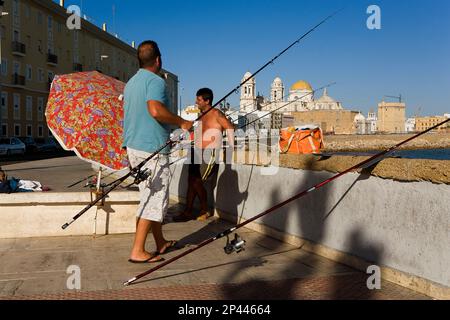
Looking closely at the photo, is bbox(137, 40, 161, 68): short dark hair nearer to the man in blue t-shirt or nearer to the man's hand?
the man in blue t-shirt

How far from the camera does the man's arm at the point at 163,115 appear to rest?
4.73 meters

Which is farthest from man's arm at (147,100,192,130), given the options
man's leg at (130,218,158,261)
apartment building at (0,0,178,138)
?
apartment building at (0,0,178,138)

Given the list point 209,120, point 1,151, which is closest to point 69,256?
point 209,120

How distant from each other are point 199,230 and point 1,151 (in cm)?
3322

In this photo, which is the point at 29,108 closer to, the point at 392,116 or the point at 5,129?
the point at 5,129

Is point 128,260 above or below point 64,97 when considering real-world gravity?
below

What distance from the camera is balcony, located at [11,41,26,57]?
48.9 meters

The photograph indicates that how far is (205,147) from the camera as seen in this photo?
7391 mm

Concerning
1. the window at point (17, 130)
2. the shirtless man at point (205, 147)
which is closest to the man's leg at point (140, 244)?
the shirtless man at point (205, 147)

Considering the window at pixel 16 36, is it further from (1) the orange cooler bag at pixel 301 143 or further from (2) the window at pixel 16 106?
(1) the orange cooler bag at pixel 301 143

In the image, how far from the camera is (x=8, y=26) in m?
47.6

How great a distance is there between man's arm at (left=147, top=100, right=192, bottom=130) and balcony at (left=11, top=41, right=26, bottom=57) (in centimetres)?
4871
